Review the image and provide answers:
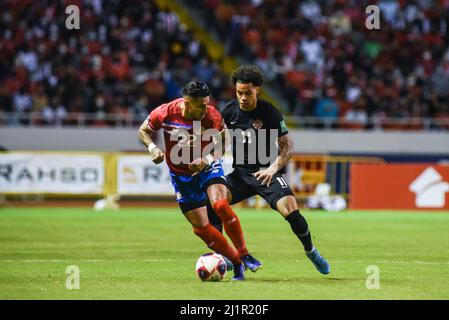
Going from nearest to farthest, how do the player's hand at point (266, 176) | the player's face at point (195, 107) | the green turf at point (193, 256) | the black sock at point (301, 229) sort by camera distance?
1. the green turf at point (193, 256)
2. the player's face at point (195, 107)
3. the black sock at point (301, 229)
4. the player's hand at point (266, 176)

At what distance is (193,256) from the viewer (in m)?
14.4

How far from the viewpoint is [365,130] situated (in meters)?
30.7

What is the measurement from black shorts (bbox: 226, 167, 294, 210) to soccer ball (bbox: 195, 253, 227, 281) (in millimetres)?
1019

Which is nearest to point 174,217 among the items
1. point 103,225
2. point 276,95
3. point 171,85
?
point 103,225

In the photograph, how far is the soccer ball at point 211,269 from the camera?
36.2ft

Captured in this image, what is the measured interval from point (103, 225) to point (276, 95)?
13.0 meters

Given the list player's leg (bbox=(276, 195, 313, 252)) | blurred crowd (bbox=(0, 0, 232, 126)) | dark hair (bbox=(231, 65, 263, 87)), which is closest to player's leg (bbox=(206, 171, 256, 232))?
player's leg (bbox=(276, 195, 313, 252))

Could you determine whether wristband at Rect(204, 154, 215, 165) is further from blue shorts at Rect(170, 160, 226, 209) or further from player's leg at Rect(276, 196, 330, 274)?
player's leg at Rect(276, 196, 330, 274)

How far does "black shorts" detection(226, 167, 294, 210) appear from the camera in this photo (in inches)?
458

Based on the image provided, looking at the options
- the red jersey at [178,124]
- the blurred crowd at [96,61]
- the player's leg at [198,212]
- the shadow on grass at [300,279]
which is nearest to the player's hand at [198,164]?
the red jersey at [178,124]

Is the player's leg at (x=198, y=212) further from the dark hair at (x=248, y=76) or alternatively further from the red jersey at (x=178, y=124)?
the dark hair at (x=248, y=76)

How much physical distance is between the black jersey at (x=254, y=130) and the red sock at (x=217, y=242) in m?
1.06

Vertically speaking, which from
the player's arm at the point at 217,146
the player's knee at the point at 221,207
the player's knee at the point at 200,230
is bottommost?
the player's knee at the point at 200,230

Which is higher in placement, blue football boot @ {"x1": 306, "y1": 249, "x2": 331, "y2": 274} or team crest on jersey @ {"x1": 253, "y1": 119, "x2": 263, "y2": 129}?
team crest on jersey @ {"x1": 253, "y1": 119, "x2": 263, "y2": 129}
